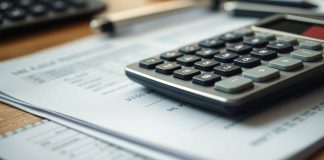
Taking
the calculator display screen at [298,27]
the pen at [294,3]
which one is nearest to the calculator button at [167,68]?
the calculator display screen at [298,27]

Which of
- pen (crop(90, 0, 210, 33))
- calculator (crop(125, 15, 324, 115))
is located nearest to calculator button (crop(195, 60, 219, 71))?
calculator (crop(125, 15, 324, 115))

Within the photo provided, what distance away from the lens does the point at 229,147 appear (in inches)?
9.5

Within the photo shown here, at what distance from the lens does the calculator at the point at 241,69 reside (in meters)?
0.27

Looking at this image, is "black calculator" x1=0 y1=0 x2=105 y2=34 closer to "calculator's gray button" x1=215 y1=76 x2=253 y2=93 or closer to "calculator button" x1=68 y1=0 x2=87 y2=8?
"calculator button" x1=68 y1=0 x2=87 y2=8

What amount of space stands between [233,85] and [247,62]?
0.15ft

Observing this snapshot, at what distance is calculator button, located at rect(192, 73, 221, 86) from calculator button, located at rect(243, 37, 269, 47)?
68 mm

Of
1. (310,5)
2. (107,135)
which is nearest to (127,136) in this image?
(107,135)

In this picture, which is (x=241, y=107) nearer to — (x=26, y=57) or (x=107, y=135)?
(x=107, y=135)

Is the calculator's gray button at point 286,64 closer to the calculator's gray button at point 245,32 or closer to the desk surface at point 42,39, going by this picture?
the calculator's gray button at point 245,32

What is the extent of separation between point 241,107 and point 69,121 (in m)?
0.11

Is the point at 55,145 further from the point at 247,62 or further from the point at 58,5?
the point at 58,5

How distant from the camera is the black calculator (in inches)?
19.1

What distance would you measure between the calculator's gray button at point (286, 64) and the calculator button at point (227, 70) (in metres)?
0.02

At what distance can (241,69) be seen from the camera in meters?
0.30
